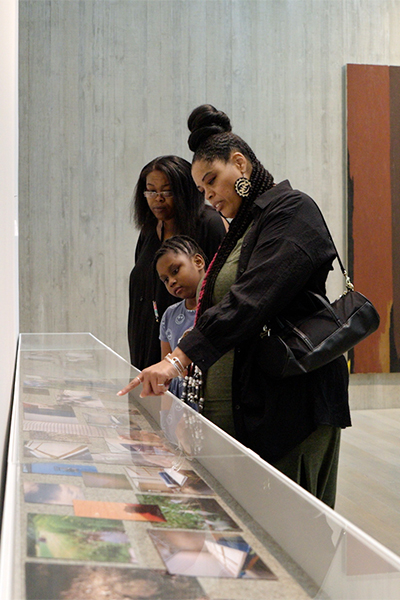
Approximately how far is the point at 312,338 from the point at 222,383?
0.87 feet

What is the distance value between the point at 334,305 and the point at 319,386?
0.19m

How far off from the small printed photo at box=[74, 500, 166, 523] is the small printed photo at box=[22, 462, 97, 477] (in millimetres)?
118

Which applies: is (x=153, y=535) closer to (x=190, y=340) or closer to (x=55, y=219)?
(x=190, y=340)

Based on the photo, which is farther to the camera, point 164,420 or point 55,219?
point 55,219

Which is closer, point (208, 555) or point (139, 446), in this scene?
point (208, 555)

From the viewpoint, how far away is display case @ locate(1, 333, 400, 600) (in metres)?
0.51

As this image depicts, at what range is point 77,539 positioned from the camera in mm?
590

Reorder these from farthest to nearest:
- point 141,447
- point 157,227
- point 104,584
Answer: point 157,227 < point 141,447 < point 104,584

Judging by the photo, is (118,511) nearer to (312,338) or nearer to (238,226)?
(312,338)

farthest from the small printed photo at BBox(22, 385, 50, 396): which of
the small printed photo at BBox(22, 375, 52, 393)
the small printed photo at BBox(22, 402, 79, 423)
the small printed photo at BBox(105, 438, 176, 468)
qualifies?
the small printed photo at BBox(105, 438, 176, 468)

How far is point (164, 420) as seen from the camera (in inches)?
47.6

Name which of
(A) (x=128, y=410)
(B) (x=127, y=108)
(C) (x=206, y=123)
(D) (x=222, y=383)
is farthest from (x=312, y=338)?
(B) (x=127, y=108)

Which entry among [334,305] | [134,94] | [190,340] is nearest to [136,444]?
[190,340]

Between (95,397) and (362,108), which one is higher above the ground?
(362,108)
